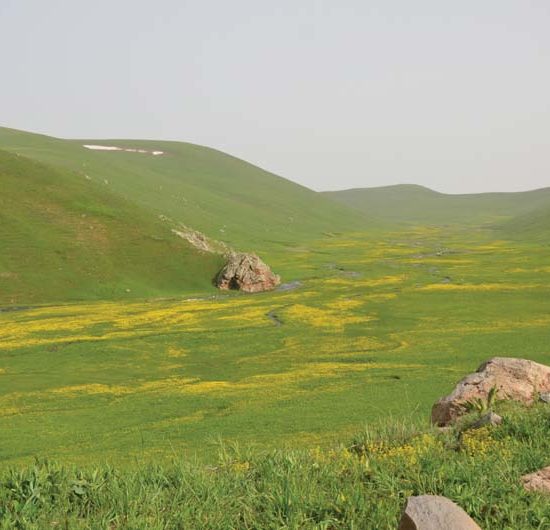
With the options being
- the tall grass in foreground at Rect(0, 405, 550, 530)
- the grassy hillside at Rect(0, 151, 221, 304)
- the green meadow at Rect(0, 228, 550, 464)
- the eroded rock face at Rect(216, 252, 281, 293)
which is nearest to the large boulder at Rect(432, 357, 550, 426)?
the green meadow at Rect(0, 228, 550, 464)

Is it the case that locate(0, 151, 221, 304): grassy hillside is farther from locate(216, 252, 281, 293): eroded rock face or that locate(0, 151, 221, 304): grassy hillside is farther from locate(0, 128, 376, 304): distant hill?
locate(216, 252, 281, 293): eroded rock face

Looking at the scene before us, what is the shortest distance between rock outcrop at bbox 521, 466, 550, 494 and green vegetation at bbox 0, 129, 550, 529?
0.29 m

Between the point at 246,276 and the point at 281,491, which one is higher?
the point at 281,491

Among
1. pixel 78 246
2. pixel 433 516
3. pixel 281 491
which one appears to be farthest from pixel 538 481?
pixel 78 246

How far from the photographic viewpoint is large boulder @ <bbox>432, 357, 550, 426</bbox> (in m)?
22.3

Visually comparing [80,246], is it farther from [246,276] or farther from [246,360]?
[246,360]

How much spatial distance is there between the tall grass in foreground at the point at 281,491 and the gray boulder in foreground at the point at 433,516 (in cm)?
104

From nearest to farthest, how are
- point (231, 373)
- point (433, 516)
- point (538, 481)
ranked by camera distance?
point (433, 516)
point (538, 481)
point (231, 373)

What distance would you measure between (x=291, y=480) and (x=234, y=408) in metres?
23.8

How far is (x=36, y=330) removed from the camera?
67.0 m

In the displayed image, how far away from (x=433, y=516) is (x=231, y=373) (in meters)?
38.8

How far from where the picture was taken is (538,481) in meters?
12.0

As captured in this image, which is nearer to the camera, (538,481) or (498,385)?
(538,481)

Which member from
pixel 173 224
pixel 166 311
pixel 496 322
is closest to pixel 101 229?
pixel 173 224
